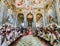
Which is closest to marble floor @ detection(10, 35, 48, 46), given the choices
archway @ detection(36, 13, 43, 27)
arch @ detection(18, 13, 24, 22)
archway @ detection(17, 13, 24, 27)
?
archway @ detection(36, 13, 43, 27)

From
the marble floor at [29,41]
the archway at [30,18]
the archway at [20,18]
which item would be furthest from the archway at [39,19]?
the marble floor at [29,41]

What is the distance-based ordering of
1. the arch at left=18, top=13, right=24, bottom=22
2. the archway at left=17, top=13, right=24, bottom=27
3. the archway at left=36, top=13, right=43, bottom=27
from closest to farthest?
the archway at left=36, top=13, right=43, bottom=27 < the archway at left=17, top=13, right=24, bottom=27 < the arch at left=18, top=13, right=24, bottom=22

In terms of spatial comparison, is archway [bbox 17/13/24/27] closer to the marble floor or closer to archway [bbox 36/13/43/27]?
archway [bbox 36/13/43/27]

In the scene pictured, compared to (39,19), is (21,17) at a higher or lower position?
higher

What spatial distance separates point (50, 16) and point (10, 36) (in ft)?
12.6

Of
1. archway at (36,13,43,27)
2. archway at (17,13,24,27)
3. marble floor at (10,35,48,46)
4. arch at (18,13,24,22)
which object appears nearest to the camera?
marble floor at (10,35,48,46)

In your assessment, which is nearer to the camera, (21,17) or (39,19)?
(39,19)

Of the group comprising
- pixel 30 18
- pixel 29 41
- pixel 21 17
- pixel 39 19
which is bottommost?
pixel 29 41

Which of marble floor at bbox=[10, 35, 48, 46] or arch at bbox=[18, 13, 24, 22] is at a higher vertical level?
arch at bbox=[18, 13, 24, 22]

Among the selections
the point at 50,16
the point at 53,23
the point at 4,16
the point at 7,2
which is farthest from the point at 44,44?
the point at 7,2

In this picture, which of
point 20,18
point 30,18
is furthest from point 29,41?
point 20,18

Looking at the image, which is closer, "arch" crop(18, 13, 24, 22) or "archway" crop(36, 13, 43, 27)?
"archway" crop(36, 13, 43, 27)

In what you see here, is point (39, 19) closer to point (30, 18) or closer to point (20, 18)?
point (30, 18)

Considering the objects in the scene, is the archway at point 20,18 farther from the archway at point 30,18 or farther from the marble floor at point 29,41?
the marble floor at point 29,41
